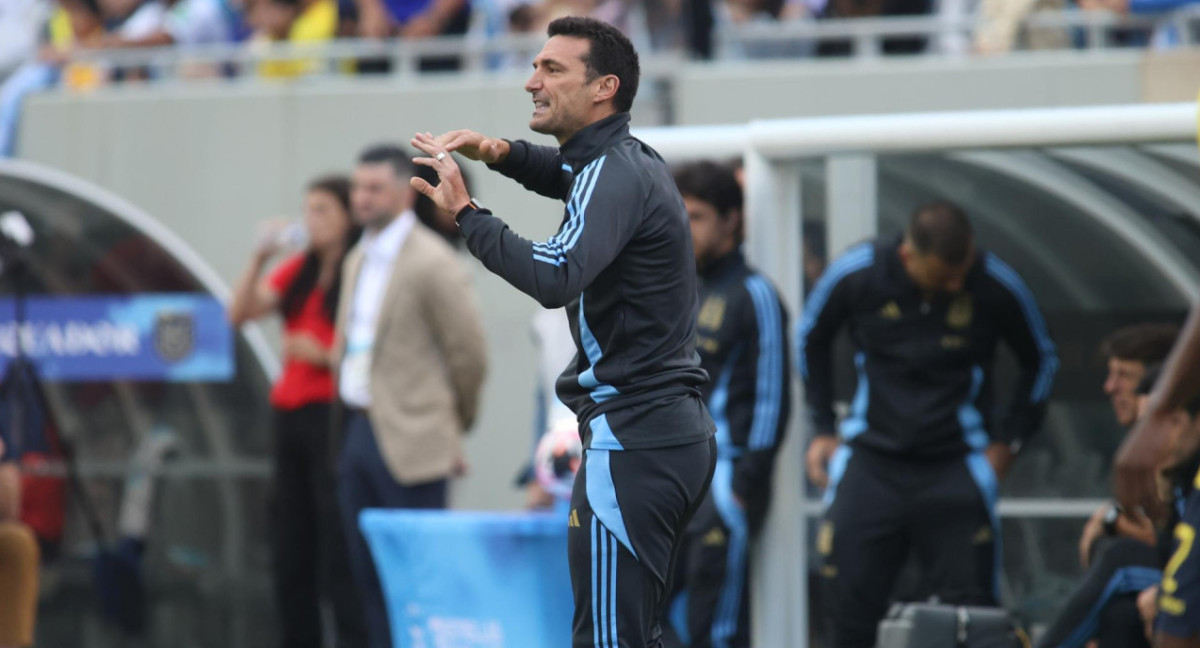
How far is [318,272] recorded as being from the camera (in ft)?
25.4

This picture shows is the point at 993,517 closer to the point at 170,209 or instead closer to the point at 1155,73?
the point at 1155,73

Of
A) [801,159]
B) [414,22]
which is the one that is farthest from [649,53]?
[801,159]

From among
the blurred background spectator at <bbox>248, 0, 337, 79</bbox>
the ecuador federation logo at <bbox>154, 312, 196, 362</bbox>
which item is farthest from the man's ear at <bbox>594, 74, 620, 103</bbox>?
the blurred background spectator at <bbox>248, 0, 337, 79</bbox>

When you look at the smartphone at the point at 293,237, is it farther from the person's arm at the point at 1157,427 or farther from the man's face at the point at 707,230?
the person's arm at the point at 1157,427

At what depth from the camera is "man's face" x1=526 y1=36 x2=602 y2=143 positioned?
4.12 meters

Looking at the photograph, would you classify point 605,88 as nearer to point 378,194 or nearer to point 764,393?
point 764,393

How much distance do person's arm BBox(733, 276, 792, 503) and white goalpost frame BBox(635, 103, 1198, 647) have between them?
29 cm

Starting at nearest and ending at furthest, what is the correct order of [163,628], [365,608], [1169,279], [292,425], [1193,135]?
[1193,135]
[1169,279]
[365,608]
[292,425]
[163,628]

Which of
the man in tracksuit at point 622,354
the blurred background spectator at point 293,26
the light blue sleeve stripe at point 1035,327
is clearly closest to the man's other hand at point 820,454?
the light blue sleeve stripe at point 1035,327

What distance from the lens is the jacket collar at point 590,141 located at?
4.15 meters

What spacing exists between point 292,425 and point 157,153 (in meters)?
2.14

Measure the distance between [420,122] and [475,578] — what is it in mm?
3374

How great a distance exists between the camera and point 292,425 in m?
7.54

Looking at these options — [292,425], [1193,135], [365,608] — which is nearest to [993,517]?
[1193,135]
